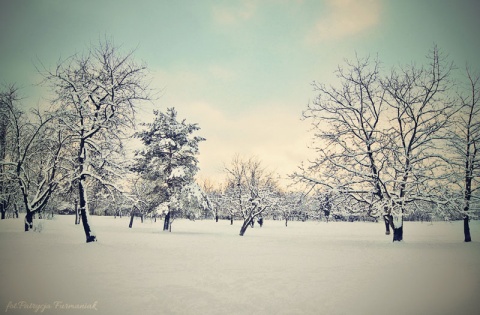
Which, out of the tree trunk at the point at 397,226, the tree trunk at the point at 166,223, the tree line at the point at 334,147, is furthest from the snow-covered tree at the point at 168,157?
the tree trunk at the point at 397,226

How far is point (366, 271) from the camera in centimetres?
842

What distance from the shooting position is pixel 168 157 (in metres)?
27.2

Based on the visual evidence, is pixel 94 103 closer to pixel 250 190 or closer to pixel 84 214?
pixel 84 214

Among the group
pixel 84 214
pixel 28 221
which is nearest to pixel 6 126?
pixel 28 221

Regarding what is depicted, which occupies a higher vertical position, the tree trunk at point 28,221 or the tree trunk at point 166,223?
the tree trunk at point 28,221

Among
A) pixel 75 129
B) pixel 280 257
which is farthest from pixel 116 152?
pixel 280 257

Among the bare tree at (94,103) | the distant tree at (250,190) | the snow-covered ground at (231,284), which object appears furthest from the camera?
the distant tree at (250,190)

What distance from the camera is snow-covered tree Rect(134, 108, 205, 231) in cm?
2608

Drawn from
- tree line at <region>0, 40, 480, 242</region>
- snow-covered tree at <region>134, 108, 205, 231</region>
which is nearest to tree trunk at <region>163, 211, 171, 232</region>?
snow-covered tree at <region>134, 108, 205, 231</region>

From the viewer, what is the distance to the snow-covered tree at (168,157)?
26.1 metres

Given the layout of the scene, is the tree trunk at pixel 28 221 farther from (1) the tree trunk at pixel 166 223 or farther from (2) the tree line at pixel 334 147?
(1) the tree trunk at pixel 166 223

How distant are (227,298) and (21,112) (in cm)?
1920

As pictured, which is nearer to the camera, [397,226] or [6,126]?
[397,226]

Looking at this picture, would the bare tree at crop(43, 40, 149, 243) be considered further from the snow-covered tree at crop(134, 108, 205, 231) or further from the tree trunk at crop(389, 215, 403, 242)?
the tree trunk at crop(389, 215, 403, 242)
